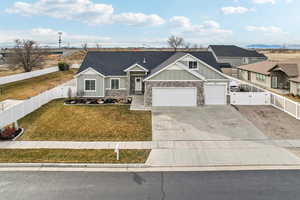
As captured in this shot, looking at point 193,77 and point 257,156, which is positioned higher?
point 193,77

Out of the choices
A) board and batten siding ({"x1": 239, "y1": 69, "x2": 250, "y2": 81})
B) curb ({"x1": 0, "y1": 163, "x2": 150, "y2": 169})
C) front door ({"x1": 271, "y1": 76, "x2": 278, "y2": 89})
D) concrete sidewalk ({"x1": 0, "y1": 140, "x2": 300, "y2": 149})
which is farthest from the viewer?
board and batten siding ({"x1": 239, "y1": 69, "x2": 250, "y2": 81})

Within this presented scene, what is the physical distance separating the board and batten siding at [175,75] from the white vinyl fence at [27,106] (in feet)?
35.8

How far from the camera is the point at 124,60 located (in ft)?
103

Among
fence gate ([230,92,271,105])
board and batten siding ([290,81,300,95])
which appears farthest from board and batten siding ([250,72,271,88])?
fence gate ([230,92,271,105])

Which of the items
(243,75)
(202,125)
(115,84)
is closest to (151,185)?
(202,125)

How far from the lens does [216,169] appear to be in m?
11.9

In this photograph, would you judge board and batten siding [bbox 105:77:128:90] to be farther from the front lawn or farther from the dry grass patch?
the dry grass patch

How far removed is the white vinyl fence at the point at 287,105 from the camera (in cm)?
2055

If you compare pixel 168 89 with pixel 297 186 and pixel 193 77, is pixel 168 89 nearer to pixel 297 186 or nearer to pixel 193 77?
pixel 193 77

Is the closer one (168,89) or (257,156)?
(257,156)

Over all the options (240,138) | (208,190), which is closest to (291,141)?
(240,138)

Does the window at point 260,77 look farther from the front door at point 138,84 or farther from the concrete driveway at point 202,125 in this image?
the front door at point 138,84

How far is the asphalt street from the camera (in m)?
9.28

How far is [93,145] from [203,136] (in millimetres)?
7226
